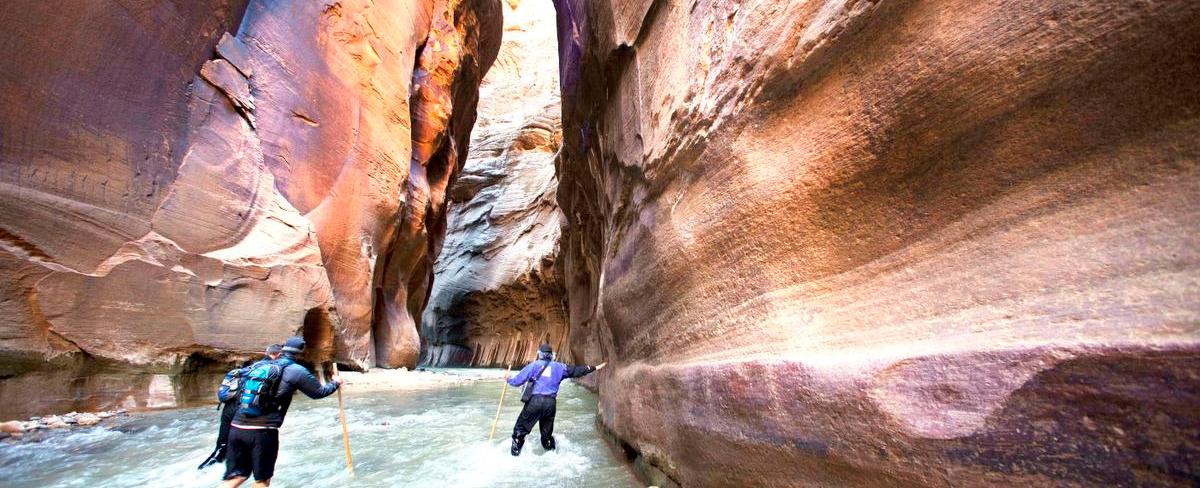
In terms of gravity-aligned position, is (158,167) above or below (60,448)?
above

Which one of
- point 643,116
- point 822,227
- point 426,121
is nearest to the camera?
point 822,227

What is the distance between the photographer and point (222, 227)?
7.54m

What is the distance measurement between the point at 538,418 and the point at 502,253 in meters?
18.2

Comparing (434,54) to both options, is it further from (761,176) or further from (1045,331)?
(1045,331)

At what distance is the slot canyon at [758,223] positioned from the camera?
5.08 feet

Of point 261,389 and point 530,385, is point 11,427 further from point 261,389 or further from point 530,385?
point 530,385

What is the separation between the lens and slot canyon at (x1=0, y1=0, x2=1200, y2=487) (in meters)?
1.55

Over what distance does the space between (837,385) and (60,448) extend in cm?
683

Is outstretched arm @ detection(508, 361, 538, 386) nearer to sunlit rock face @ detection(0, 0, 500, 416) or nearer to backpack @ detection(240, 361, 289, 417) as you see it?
backpack @ detection(240, 361, 289, 417)

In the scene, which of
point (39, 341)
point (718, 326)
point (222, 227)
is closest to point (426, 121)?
point (222, 227)

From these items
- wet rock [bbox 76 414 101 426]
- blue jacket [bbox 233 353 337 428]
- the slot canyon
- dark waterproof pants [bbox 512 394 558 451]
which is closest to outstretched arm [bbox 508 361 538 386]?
dark waterproof pants [bbox 512 394 558 451]

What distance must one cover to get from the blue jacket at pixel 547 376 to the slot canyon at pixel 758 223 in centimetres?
59

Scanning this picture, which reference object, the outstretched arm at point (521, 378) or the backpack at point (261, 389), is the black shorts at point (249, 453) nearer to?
the backpack at point (261, 389)

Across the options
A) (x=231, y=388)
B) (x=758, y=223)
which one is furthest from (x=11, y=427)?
(x=758, y=223)
